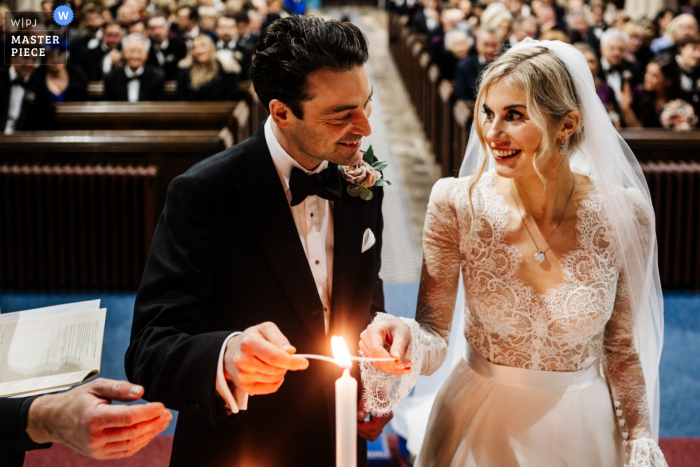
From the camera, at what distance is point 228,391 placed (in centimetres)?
126

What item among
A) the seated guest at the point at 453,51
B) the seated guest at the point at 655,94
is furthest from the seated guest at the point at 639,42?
the seated guest at the point at 453,51

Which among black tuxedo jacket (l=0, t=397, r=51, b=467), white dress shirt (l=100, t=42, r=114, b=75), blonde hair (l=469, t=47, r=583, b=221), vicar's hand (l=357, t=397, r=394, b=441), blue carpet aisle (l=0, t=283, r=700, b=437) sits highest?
white dress shirt (l=100, t=42, r=114, b=75)

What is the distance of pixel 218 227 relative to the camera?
1.51m

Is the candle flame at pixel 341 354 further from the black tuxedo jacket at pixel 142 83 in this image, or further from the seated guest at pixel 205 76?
the black tuxedo jacket at pixel 142 83

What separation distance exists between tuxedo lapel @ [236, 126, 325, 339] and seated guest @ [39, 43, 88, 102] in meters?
5.86

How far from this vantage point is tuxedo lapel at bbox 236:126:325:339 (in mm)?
1514

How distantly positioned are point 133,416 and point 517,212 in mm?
1203

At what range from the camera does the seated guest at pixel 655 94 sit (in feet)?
19.1

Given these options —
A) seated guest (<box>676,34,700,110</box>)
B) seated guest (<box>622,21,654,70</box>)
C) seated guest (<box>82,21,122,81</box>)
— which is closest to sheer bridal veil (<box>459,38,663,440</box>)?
seated guest (<box>676,34,700,110</box>)


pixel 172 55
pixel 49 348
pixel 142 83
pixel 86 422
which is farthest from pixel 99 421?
pixel 172 55

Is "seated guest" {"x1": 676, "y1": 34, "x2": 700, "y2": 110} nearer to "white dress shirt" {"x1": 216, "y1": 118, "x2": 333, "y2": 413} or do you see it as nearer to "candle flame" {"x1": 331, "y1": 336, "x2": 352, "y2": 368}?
"white dress shirt" {"x1": 216, "y1": 118, "x2": 333, "y2": 413}

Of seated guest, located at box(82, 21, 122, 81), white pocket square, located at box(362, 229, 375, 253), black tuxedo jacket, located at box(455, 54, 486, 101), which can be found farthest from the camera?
seated guest, located at box(82, 21, 122, 81)

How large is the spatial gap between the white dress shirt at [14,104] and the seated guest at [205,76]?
4.95 ft

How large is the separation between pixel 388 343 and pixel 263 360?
0.44 meters
